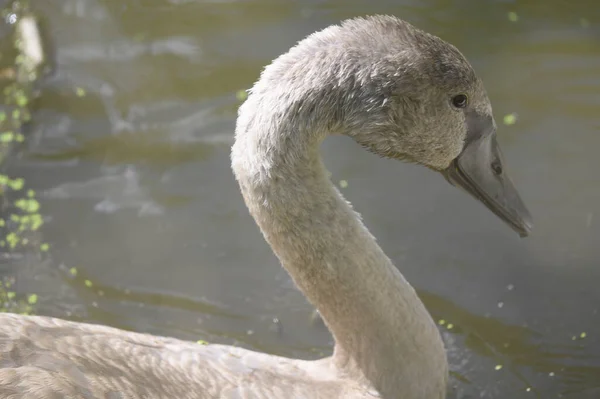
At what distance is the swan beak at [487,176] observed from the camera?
3158 millimetres

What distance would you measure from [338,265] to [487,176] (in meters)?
0.69

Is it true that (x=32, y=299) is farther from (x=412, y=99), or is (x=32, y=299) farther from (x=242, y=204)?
(x=412, y=99)

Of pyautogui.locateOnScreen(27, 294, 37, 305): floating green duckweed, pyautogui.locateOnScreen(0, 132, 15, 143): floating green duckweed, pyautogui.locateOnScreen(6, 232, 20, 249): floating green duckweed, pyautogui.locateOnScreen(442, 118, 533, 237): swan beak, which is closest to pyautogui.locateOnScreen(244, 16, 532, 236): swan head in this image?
pyautogui.locateOnScreen(442, 118, 533, 237): swan beak

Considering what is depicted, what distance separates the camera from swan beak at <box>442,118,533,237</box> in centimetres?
316

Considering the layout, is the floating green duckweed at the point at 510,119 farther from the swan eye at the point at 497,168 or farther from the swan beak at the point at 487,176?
the swan eye at the point at 497,168

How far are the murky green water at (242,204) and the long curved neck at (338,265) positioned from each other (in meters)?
0.82

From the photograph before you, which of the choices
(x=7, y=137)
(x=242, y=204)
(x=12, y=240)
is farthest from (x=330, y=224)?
(x=7, y=137)

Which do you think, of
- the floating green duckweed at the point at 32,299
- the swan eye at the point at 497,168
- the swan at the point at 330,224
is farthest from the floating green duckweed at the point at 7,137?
the swan eye at the point at 497,168

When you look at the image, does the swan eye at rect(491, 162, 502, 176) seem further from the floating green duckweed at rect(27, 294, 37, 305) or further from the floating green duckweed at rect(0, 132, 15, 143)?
the floating green duckweed at rect(0, 132, 15, 143)

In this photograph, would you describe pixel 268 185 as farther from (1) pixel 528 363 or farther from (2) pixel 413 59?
(1) pixel 528 363

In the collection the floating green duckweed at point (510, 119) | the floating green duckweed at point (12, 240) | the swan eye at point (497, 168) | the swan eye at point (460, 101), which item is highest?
the swan eye at point (460, 101)

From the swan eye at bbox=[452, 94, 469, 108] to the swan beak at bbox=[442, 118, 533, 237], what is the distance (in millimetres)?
139

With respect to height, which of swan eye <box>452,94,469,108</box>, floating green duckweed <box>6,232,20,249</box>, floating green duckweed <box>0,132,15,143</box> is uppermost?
swan eye <box>452,94,469,108</box>

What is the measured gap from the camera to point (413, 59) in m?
2.73
